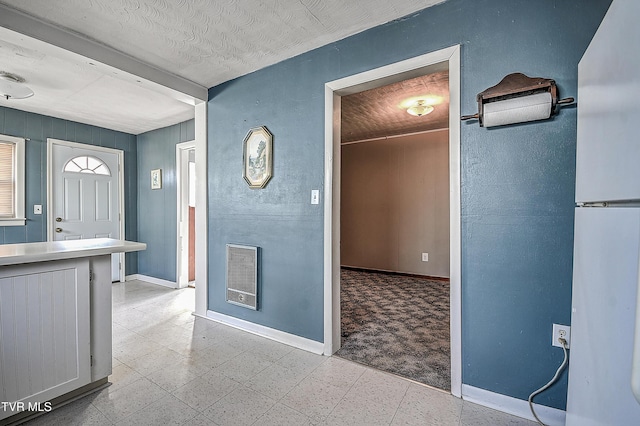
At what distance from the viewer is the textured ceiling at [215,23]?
1.78 meters

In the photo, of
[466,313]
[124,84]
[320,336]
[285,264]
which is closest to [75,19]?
[124,84]

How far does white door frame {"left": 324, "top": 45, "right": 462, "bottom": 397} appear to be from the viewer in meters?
1.73

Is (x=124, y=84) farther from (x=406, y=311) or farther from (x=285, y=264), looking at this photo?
(x=406, y=311)

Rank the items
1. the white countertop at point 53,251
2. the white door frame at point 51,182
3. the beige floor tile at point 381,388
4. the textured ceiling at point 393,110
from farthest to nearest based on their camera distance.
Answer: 1. the white door frame at point 51,182
2. the textured ceiling at point 393,110
3. the beige floor tile at point 381,388
4. the white countertop at point 53,251

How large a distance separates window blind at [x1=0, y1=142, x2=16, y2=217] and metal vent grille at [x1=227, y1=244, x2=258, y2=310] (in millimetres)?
2937

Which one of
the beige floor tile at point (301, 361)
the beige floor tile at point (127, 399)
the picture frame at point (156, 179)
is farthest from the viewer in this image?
the picture frame at point (156, 179)

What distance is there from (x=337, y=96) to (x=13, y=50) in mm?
2552

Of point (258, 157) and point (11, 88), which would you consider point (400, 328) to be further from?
point (11, 88)

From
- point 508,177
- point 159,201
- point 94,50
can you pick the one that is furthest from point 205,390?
point 159,201

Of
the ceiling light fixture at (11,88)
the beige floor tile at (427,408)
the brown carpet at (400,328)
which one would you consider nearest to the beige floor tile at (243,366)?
the brown carpet at (400,328)

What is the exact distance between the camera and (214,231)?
2.96 meters

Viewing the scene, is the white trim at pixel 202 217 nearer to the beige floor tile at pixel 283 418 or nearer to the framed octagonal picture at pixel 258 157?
the framed octagonal picture at pixel 258 157

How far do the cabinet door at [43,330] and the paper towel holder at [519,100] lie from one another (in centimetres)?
246

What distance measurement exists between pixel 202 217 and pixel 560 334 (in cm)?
299
